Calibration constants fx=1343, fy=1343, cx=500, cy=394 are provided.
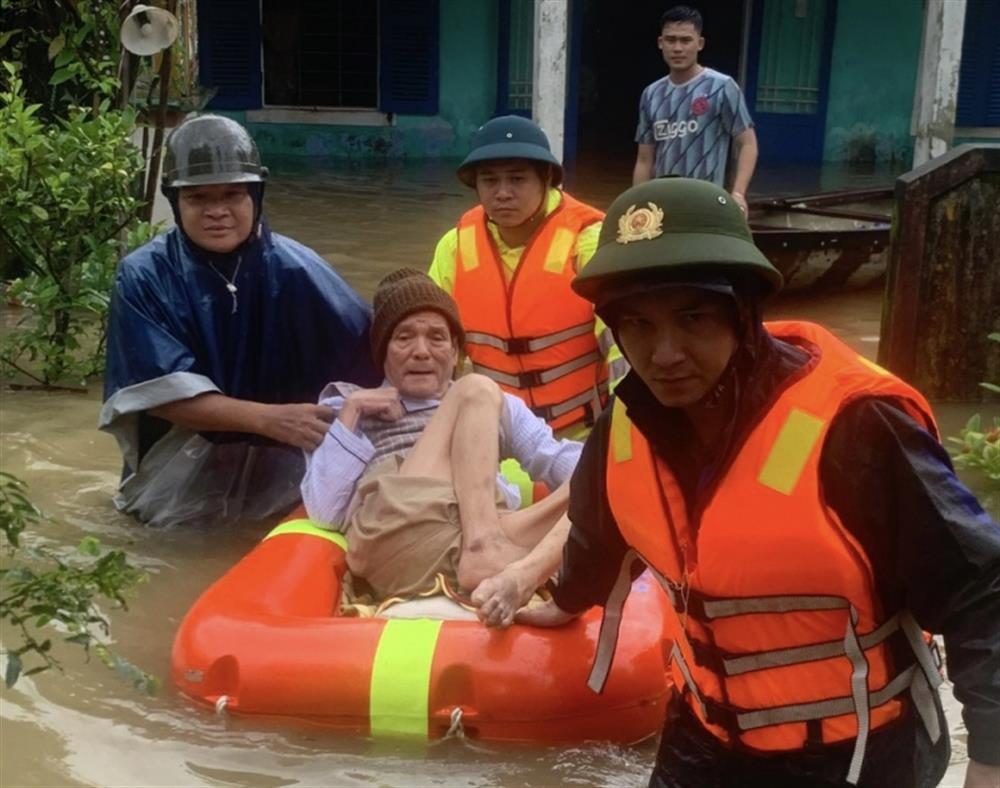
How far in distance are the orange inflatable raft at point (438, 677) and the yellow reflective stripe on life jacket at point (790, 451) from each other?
123cm

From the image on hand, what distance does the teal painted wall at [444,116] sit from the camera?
1470 centimetres

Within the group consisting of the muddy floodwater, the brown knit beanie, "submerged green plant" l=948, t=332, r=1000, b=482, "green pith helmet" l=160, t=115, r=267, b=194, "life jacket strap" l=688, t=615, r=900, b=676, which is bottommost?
the muddy floodwater

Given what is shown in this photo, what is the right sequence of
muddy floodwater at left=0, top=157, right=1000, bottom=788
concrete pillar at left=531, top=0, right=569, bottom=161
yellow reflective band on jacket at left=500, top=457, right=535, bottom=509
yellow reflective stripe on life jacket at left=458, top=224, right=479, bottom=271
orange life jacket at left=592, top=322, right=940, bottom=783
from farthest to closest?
concrete pillar at left=531, top=0, right=569, bottom=161 → yellow reflective stripe on life jacket at left=458, top=224, right=479, bottom=271 → yellow reflective band on jacket at left=500, top=457, right=535, bottom=509 → muddy floodwater at left=0, top=157, right=1000, bottom=788 → orange life jacket at left=592, top=322, right=940, bottom=783

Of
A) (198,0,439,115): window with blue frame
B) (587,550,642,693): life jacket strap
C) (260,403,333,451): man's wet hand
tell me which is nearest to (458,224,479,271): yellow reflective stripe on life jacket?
(260,403,333,451): man's wet hand

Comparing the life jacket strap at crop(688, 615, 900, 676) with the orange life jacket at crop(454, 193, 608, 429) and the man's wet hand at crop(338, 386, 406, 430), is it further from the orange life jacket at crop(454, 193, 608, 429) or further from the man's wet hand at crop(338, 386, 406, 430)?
the orange life jacket at crop(454, 193, 608, 429)

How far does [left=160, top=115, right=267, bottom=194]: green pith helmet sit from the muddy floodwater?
1184 millimetres

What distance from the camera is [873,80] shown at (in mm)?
14805

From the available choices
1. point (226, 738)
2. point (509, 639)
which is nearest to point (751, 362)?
point (509, 639)

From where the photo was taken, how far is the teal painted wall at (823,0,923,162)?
1466 cm

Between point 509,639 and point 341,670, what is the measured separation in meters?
0.40

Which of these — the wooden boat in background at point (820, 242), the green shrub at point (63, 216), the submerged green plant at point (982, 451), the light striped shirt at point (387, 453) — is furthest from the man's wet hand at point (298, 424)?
the wooden boat in background at point (820, 242)

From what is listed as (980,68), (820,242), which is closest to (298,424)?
(820,242)

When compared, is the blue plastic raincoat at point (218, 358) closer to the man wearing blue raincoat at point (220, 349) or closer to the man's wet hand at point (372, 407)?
the man wearing blue raincoat at point (220, 349)

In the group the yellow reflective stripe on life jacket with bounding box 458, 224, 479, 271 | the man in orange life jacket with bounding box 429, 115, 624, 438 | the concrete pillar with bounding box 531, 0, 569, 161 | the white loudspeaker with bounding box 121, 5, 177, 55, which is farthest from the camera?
the concrete pillar with bounding box 531, 0, 569, 161
